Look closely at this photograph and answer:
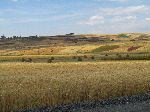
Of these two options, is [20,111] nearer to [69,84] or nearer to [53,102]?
[53,102]

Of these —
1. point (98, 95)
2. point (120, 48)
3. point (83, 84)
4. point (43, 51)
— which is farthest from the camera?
point (43, 51)

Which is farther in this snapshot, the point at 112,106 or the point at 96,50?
the point at 96,50

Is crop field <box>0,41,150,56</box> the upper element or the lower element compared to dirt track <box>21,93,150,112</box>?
lower

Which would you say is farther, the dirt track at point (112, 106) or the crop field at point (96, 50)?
the crop field at point (96, 50)

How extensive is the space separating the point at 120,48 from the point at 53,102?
130 metres

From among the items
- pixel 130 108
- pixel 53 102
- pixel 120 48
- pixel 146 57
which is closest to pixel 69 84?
pixel 53 102

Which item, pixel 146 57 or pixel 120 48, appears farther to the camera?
pixel 120 48

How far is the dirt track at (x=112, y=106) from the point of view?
952 inches

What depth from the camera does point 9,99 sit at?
25.3 meters

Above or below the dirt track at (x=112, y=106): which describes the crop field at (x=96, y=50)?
below

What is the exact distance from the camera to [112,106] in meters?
25.6

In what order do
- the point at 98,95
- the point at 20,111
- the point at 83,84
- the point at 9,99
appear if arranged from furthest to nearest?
the point at 83,84, the point at 98,95, the point at 9,99, the point at 20,111

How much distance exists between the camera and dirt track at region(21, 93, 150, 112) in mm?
24172

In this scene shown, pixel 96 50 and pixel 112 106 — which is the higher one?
pixel 112 106
